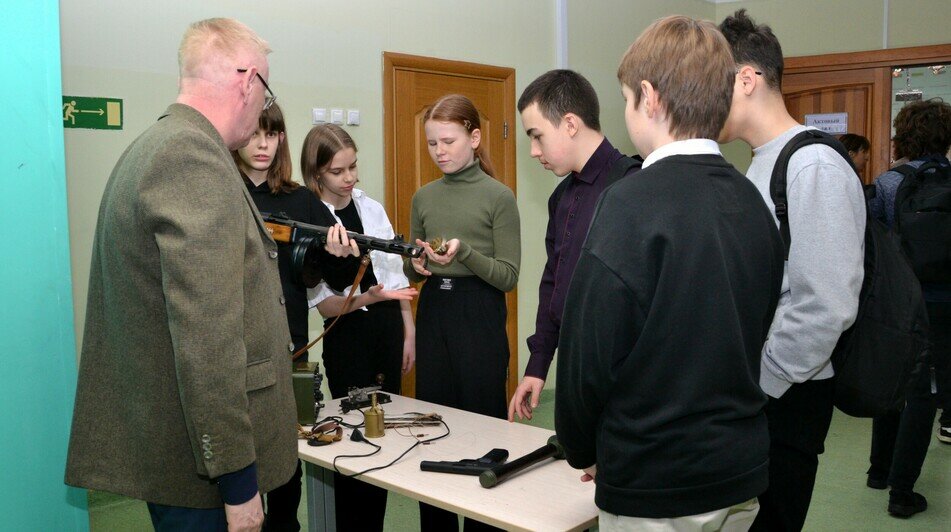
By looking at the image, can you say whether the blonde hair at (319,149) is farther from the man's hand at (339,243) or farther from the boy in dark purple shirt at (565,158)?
the boy in dark purple shirt at (565,158)

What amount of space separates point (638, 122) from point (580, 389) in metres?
0.46

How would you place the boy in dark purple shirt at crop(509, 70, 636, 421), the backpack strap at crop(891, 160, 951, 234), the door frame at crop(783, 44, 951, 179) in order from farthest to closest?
1. the door frame at crop(783, 44, 951, 179)
2. the backpack strap at crop(891, 160, 951, 234)
3. the boy in dark purple shirt at crop(509, 70, 636, 421)

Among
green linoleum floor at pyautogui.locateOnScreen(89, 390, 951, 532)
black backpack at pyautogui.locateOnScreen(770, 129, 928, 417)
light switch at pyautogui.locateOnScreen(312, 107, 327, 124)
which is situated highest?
light switch at pyautogui.locateOnScreen(312, 107, 327, 124)

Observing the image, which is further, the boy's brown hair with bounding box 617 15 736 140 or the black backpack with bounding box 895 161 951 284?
the black backpack with bounding box 895 161 951 284

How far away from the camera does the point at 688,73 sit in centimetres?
125

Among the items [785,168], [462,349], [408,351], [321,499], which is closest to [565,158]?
[785,168]

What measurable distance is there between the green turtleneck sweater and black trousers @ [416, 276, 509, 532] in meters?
0.07

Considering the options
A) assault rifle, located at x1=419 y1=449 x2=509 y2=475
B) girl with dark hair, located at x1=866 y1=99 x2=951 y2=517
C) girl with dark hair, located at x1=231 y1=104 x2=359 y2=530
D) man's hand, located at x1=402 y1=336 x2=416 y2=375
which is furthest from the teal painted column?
girl with dark hair, located at x1=866 y1=99 x2=951 y2=517

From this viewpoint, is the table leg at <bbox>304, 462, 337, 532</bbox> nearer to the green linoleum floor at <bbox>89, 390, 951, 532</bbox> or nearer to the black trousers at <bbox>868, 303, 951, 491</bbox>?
the green linoleum floor at <bbox>89, 390, 951, 532</bbox>

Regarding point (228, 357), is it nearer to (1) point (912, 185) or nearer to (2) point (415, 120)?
(1) point (912, 185)

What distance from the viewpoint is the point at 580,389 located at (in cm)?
125

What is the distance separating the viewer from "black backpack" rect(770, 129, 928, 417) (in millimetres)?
1604

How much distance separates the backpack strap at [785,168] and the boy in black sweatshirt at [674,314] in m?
0.33

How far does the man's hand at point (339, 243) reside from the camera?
88.1 inches
